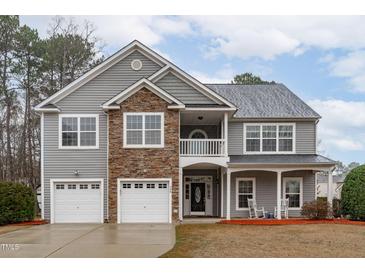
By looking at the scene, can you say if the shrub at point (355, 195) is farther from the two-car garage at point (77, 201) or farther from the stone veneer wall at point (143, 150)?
the two-car garage at point (77, 201)

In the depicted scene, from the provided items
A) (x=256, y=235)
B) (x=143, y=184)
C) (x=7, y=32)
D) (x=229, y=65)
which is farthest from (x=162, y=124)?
(x=229, y=65)

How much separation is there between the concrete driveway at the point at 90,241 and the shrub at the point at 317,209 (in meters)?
7.16

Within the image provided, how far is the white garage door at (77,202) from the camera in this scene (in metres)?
21.0

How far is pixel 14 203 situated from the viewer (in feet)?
68.5

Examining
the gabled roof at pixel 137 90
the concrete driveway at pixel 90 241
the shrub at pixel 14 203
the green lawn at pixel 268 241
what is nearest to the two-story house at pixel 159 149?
the gabled roof at pixel 137 90

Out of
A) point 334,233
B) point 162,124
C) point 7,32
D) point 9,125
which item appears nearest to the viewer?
A: point 334,233

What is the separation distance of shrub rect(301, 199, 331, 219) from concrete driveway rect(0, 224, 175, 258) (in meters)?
7.16

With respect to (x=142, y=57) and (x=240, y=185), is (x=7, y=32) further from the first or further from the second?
(x=240, y=185)

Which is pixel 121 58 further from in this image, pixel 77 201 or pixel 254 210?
pixel 254 210

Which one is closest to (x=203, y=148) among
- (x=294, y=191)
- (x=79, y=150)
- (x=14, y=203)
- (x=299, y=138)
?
(x=299, y=138)

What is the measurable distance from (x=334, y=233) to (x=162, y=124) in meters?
8.81

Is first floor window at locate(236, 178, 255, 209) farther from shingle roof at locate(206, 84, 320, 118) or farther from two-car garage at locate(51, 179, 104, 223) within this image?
two-car garage at locate(51, 179, 104, 223)

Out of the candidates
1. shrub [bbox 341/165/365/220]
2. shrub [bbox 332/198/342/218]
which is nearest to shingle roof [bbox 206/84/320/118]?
shrub [bbox 341/165/365/220]

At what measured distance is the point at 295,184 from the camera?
23703mm
